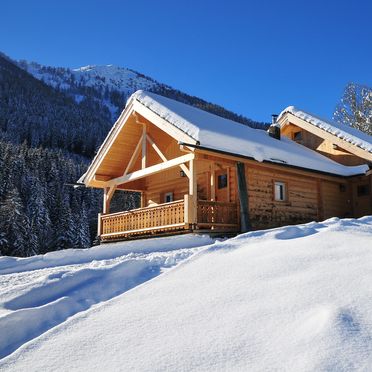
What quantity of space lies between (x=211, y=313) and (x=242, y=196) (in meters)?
10.2

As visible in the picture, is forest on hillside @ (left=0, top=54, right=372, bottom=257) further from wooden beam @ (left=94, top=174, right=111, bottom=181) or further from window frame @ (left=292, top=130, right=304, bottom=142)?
window frame @ (left=292, top=130, right=304, bottom=142)

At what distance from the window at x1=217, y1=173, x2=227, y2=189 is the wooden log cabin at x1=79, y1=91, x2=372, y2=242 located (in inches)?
1.7

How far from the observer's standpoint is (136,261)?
7879mm

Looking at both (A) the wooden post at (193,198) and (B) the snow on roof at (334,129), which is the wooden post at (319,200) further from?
(A) the wooden post at (193,198)

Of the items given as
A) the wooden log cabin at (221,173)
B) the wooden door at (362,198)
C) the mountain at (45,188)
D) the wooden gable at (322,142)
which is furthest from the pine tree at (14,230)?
the wooden door at (362,198)

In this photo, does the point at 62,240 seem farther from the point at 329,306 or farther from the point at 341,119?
the point at 329,306

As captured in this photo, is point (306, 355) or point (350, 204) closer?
point (306, 355)

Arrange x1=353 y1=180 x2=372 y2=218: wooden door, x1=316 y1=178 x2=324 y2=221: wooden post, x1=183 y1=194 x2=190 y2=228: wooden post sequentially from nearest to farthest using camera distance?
x1=183 y1=194 x2=190 y2=228: wooden post < x1=316 y1=178 x2=324 y2=221: wooden post < x1=353 y1=180 x2=372 y2=218: wooden door

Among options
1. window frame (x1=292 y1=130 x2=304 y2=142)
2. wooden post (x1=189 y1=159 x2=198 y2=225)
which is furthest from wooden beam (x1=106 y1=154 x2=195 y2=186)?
window frame (x1=292 y1=130 x2=304 y2=142)

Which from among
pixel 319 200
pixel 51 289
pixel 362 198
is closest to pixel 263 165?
pixel 319 200

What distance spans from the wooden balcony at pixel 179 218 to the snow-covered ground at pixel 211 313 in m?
6.08

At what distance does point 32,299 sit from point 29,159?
6527cm

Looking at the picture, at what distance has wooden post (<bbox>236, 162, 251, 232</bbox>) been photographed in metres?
14.7

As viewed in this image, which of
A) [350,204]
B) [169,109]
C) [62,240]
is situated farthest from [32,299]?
[62,240]
